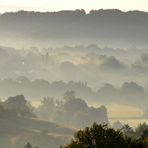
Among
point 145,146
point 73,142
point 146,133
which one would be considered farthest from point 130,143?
point 146,133

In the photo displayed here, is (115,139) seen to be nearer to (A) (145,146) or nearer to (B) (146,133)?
(A) (145,146)

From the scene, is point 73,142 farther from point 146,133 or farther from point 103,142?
point 146,133

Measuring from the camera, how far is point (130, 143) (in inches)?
2121

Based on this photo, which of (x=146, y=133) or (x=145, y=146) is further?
(x=146, y=133)

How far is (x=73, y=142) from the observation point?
179 ft

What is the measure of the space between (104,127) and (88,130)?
5.08 feet

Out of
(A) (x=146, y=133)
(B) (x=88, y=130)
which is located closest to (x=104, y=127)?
(B) (x=88, y=130)

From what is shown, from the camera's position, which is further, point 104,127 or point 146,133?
point 146,133

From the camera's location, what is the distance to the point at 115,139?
2096 inches

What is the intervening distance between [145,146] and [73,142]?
5907 mm

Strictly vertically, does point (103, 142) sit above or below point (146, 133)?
below

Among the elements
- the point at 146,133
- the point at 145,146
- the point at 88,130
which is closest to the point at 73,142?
the point at 88,130

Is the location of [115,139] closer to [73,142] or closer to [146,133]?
[73,142]

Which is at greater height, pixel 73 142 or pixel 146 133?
pixel 146 133
